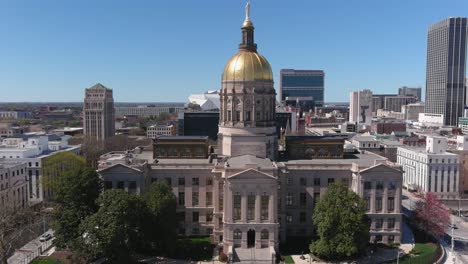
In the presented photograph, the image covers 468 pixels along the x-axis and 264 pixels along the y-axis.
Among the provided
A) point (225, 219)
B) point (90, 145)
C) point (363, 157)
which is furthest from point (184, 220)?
point (90, 145)

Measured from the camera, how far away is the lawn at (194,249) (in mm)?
70312

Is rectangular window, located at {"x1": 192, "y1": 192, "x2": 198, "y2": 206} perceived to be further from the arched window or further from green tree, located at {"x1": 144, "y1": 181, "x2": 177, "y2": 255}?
the arched window

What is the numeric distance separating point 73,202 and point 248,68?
4048cm

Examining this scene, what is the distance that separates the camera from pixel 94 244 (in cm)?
6062

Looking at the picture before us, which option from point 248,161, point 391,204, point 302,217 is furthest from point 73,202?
point 391,204

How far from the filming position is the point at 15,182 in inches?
3856

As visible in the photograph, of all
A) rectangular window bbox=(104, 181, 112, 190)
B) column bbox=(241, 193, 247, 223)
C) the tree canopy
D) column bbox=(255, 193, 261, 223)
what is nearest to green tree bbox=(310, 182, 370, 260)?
column bbox=(255, 193, 261, 223)

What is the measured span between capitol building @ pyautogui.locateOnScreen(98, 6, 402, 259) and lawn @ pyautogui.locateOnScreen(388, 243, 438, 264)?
14.9 ft

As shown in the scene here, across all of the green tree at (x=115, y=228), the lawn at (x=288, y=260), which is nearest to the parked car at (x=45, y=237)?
the green tree at (x=115, y=228)

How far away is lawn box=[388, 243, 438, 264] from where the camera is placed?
227ft

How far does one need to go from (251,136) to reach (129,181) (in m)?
24.9

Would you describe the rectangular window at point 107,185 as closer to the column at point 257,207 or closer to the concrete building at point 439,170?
the column at point 257,207

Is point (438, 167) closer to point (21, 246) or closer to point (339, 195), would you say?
point (339, 195)

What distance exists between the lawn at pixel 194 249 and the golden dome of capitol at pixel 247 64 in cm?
3217
